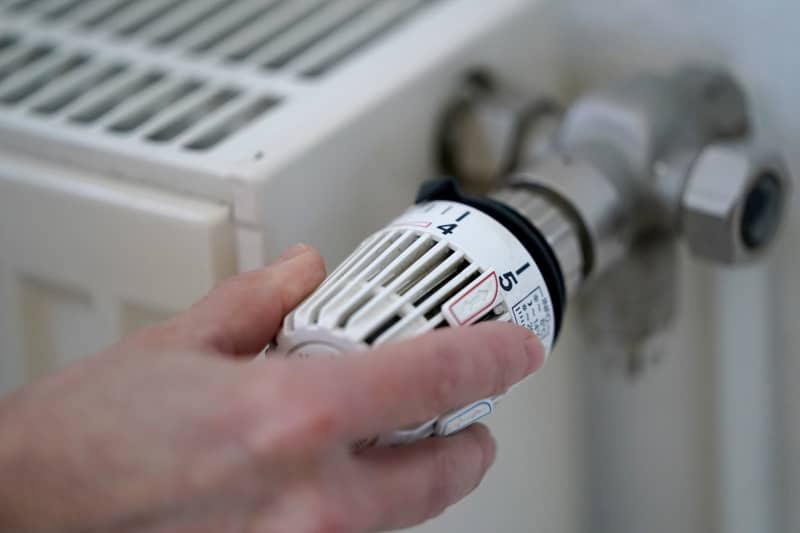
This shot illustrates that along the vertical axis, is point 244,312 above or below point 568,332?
above

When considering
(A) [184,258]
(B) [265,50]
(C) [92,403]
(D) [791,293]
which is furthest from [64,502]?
(D) [791,293]

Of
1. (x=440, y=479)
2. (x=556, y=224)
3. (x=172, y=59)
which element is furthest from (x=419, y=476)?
(x=172, y=59)

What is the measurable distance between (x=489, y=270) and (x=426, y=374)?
0.15 ft

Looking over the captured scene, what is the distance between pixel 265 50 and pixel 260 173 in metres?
0.11

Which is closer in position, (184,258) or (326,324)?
(326,324)

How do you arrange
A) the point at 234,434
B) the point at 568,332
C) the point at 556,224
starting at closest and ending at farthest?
1. the point at 234,434
2. the point at 556,224
3. the point at 568,332

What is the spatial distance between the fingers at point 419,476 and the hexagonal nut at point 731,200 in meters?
0.14

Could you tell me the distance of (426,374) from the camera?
25 centimetres

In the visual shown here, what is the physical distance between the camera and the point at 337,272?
0.29 m

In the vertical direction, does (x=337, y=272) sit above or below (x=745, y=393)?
→ above

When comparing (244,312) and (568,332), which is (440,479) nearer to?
(244,312)

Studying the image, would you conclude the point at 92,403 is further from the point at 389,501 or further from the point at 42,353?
the point at 42,353

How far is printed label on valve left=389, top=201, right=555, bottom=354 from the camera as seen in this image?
0.92 feet

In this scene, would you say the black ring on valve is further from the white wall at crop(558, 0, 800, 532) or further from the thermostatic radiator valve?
the white wall at crop(558, 0, 800, 532)
